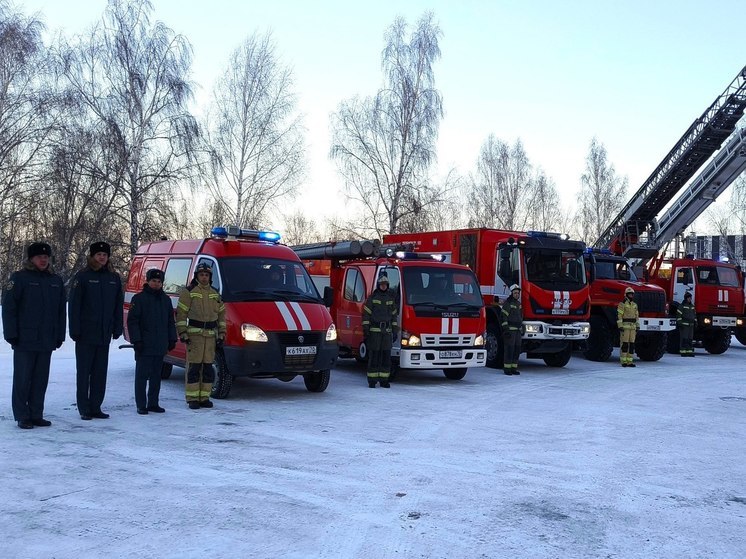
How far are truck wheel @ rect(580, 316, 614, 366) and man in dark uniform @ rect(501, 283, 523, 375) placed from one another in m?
4.32

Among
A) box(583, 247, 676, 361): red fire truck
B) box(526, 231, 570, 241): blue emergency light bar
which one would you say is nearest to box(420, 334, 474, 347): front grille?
box(526, 231, 570, 241): blue emergency light bar

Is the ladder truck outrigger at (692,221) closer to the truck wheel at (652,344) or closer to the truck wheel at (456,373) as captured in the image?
the truck wheel at (652,344)

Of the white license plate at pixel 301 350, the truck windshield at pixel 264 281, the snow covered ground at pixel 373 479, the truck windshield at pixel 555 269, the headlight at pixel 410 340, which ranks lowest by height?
the snow covered ground at pixel 373 479

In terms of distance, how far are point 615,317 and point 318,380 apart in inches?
376

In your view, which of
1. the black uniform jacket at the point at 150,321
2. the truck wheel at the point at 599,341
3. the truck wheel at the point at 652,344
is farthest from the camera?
the truck wheel at the point at 652,344

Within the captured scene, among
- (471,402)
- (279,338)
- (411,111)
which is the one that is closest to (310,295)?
(279,338)

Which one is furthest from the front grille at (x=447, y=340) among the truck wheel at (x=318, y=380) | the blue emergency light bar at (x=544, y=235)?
the blue emergency light bar at (x=544, y=235)

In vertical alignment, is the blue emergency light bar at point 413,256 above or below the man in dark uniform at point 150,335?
above

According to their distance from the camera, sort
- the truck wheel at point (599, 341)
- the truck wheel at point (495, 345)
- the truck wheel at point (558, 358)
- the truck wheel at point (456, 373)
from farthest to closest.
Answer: the truck wheel at point (599, 341), the truck wheel at point (558, 358), the truck wheel at point (495, 345), the truck wheel at point (456, 373)

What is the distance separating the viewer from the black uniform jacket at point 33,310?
24.5 ft

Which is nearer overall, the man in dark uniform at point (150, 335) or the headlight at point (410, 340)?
the man in dark uniform at point (150, 335)

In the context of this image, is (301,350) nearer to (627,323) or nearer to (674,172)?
(627,323)

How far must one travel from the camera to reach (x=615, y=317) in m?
17.9

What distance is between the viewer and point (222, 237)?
36.4 ft
